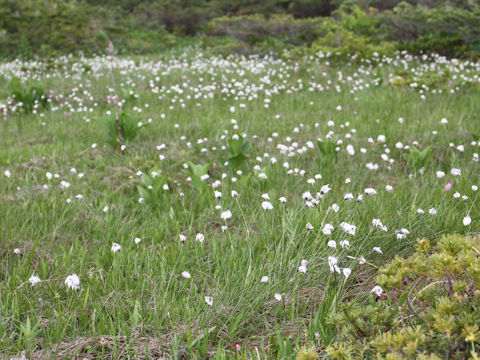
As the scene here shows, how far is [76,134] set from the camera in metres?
5.86

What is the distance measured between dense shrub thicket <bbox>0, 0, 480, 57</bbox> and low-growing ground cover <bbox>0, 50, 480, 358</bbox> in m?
1.91

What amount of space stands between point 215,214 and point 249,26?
1225 centimetres

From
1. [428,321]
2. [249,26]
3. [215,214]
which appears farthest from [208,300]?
[249,26]

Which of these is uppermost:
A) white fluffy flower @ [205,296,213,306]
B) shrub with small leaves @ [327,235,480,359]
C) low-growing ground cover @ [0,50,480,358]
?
shrub with small leaves @ [327,235,480,359]

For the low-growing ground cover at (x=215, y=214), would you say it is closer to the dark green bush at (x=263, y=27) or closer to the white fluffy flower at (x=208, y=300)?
the white fluffy flower at (x=208, y=300)

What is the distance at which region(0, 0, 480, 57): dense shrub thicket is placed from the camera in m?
9.90

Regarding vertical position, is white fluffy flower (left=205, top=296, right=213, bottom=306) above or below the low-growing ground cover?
above

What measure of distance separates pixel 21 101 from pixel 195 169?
4968 mm

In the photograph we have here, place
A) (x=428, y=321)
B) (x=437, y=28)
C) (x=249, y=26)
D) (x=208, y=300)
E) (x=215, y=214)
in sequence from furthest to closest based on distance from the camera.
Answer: (x=249, y=26), (x=437, y=28), (x=215, y=214), (x=208, y=300), (x=428, y=321)

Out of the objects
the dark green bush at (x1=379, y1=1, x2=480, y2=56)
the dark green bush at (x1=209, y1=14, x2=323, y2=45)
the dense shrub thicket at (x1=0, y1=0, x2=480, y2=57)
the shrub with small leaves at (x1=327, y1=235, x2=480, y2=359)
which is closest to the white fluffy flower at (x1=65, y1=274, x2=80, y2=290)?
the shrub with small leaves at (x1=327, y1=235, x2=480, y2=359)

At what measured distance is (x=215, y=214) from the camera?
141 inches

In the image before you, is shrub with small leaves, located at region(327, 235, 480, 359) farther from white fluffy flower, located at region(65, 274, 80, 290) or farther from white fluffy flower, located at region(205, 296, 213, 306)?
white fluffy flower, located at region(65, 274, 80, 290)

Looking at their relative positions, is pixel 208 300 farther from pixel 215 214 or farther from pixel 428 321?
pixel 215 214

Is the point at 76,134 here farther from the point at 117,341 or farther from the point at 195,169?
the point at 117,341
